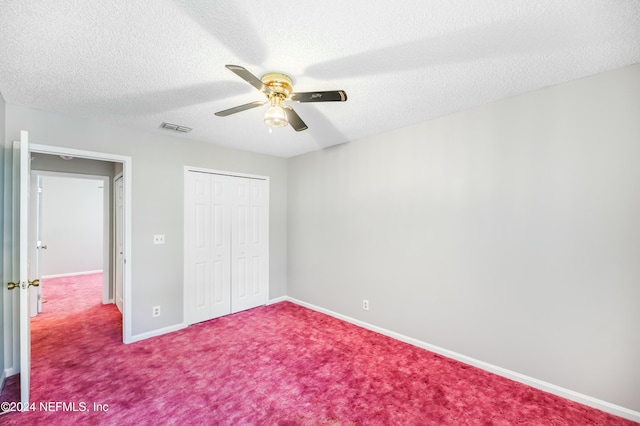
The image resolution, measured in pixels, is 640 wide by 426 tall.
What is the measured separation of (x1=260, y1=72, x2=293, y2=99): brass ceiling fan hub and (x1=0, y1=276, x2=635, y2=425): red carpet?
2320 mm

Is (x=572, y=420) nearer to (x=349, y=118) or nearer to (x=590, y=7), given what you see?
(x=590, y=7)

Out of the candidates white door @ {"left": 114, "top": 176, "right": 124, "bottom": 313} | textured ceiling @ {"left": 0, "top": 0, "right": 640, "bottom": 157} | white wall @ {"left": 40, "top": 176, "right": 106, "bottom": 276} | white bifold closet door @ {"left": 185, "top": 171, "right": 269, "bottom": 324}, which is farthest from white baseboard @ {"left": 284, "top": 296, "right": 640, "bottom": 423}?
white wall @ {"left": 40, "top": 176, "right": 106, "bottom": 276}

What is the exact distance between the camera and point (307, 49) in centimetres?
166

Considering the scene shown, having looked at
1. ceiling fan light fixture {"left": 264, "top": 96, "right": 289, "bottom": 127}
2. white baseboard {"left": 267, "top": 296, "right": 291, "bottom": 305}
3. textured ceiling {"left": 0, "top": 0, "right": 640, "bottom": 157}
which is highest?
textured ceiling {"left": 0, "top": 0, "right": 640, "bottom": 157}

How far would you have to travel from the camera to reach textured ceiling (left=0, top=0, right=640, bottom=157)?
4.49 ft

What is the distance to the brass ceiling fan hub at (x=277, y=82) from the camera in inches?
74.2

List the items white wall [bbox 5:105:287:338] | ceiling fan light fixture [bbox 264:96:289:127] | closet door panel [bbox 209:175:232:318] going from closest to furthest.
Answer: ceiling fan light fixture [bbox 264:96:289:127] < white wall [bbox 5:105:287:338] < closet door panel [bbox 209:175:232:318]

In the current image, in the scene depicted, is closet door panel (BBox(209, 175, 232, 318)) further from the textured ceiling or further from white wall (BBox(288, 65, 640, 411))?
white wall (BBox(288, 65, 640, 411))

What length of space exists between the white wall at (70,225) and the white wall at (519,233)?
708cm

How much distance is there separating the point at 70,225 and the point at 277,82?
755 centimetres

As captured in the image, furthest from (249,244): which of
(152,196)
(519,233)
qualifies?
(519,233)

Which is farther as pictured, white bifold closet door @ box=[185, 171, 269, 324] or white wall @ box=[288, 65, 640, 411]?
white bifold closet door @ box=[185, 171, 269, 324]

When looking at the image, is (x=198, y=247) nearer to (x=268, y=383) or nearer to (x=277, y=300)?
(x=277, y=300)

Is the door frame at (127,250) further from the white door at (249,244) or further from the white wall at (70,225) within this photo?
the white wall at (70,225)
